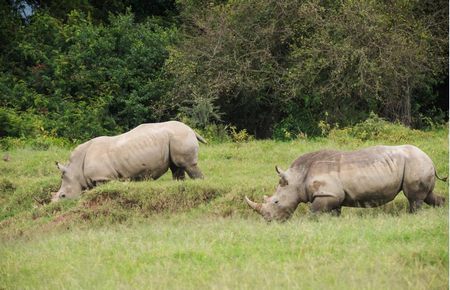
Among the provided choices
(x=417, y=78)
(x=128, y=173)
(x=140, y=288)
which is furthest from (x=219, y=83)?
(x=140, y=288)

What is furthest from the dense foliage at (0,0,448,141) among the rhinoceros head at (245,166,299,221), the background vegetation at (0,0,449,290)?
the rhinoceros head at (245,166,299,221)

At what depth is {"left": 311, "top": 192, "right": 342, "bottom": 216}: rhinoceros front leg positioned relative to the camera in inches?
468

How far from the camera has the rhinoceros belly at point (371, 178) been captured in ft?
39.1

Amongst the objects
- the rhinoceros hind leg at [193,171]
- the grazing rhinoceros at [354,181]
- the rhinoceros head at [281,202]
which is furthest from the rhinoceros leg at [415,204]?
the rhinoceros hind leg at [193,171]

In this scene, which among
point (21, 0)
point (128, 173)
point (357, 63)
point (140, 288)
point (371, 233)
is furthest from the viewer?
point (21, 0)

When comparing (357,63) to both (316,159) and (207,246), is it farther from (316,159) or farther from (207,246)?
(207,246)

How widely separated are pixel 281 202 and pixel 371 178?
129 cm

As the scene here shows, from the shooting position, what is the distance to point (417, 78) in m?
22.4

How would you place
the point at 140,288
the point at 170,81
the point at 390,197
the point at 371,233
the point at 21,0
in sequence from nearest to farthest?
the point at 140,288 < the point at 371,233 < the point at 390,197 < the point at 170,81 < the point at 21,0

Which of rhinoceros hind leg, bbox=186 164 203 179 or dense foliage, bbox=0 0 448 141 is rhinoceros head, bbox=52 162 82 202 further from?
dense foliage, bbox=0 0 448 141

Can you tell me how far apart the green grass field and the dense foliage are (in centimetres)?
552

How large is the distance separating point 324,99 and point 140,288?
1433cm

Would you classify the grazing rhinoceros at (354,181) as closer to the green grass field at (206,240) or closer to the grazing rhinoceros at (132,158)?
the green grass field at (206,240)

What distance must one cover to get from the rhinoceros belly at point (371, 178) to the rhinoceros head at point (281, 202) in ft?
2.39
